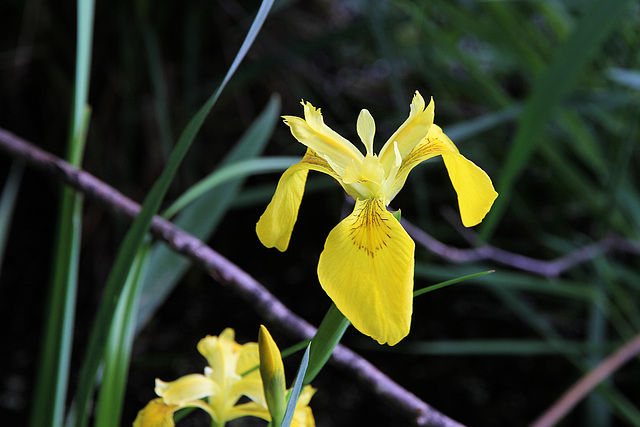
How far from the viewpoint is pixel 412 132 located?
230mm

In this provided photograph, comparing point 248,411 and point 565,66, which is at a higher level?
point 565,66

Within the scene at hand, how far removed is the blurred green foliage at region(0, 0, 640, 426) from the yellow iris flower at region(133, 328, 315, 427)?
485mm

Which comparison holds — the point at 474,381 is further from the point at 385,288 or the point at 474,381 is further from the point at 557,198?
the point at 385,288

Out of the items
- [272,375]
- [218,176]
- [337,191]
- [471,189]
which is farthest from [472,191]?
[337,191]

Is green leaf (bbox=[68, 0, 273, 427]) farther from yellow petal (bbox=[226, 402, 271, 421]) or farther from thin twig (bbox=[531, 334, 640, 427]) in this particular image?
thin twig (bbox=[531, 334, 640, 427])

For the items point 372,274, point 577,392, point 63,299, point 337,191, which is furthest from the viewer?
point 337,191

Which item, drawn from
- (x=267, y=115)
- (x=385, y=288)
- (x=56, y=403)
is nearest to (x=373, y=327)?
(x=385, y=288)

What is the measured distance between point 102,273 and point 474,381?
0.64 meters

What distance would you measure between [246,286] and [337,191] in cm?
71

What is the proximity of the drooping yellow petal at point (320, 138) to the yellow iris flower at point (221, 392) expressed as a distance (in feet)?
0.32

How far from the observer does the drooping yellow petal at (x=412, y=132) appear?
0.74ft

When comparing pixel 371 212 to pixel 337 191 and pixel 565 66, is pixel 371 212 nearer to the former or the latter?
pixel 565 66

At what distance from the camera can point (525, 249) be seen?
3.30ft

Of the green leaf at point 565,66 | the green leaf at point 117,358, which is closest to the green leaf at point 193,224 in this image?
the green leaf at point 117,358
